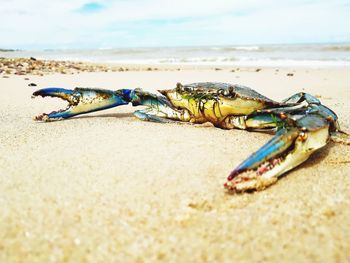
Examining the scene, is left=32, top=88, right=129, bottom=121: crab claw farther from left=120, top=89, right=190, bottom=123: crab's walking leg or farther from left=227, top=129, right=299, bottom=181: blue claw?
left=227, top=129, right=299, bottom=181: blue claw

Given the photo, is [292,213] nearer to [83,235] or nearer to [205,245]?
[205,245]

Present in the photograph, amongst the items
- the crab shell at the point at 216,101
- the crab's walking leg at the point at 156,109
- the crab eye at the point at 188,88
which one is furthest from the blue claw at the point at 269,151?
the crab's walking leg at the point at 156,109

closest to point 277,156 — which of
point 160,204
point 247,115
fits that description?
point 160,204

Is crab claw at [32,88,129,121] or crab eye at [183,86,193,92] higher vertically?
crab eye at [183,86,193,92]

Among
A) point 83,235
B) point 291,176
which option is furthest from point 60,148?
point 291,176

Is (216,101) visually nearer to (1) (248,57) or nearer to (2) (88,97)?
(2) (88,97)

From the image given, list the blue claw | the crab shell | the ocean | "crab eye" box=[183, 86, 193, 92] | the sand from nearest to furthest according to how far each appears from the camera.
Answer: the sand → the blue claw → the crab shell → "crab eye" box=[183, 86, 193, 92] → the ocean

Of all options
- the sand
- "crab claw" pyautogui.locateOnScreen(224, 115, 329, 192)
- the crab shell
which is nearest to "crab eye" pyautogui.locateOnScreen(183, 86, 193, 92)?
the crab shell
